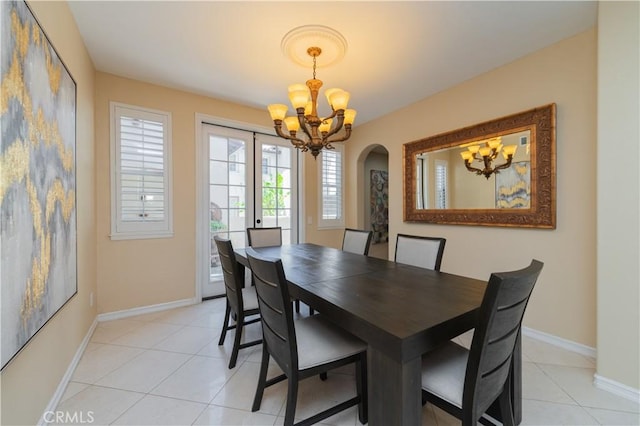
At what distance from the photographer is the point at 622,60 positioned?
5.59ft

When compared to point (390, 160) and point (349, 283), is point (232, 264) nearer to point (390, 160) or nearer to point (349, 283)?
point (349, 283)

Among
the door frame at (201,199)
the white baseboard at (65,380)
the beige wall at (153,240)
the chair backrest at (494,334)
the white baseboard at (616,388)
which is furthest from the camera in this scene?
the door frame at (201,199)

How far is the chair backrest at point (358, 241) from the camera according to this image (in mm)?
2841

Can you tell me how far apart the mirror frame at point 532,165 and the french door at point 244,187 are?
2.18 meters

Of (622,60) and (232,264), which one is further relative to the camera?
(232,264)

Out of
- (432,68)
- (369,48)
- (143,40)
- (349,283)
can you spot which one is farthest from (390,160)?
(143,40)

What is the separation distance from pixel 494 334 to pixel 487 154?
241 centimetres

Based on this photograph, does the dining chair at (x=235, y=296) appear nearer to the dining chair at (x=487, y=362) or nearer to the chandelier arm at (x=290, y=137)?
the chandelier arm at (x=290, y=137)

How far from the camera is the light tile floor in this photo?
152 cm

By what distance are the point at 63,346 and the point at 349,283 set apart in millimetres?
1928

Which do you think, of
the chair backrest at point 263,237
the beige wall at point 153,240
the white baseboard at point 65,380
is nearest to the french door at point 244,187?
the beige wall at point 153,240

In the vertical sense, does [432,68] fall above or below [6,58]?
above

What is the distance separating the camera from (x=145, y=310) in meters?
3.05

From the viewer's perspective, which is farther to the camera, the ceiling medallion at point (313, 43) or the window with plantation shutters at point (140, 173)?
the window with plantation shutters at point (140, 173)
